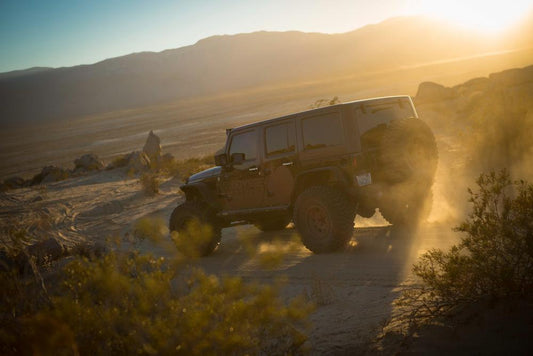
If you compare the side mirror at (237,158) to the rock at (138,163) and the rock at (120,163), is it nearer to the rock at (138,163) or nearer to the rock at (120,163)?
the rock at (138,163)

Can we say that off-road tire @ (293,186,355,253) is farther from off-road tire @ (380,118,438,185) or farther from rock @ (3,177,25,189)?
rock @ (3,177,25,189)

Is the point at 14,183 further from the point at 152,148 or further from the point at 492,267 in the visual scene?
the point at 492,267

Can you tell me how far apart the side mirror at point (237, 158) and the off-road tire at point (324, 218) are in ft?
4.66

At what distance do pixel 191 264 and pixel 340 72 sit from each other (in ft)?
324

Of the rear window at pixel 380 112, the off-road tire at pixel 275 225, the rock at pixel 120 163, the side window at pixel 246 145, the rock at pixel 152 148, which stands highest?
the rear window at pixel 380 112

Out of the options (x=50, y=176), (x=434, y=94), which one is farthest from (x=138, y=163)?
(x=434, y=94)

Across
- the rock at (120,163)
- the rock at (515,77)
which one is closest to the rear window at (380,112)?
the rock at (515,77)

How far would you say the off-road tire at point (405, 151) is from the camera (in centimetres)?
646

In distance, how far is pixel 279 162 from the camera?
738cm

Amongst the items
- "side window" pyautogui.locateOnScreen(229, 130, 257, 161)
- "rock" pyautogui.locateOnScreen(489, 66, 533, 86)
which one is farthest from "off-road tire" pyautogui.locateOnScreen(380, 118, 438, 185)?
"rock" pyautogui.locateOnScreen(489, 66, 533, 86)

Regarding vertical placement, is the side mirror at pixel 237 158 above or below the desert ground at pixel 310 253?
above

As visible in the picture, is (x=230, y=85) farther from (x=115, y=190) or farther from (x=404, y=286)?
(x=404, y=286)

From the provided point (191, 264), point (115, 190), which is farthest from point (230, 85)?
point (191, 264)

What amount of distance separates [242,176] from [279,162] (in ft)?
2.81
